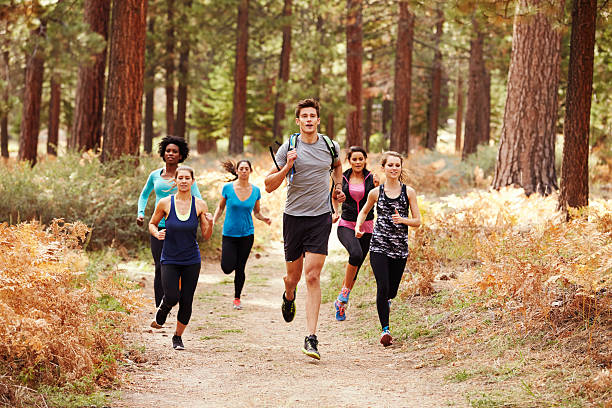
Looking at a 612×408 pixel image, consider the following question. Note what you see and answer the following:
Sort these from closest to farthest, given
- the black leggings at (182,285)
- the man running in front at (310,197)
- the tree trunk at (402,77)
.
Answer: the man running in front at (310,197) < the black leggings at (182,285) < the tree trunk at (402,77)

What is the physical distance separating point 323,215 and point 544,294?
226cm

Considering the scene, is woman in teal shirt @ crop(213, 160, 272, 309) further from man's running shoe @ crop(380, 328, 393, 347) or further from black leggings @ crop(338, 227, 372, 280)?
man's running shoe @ crop(380, 328, 393, 347)

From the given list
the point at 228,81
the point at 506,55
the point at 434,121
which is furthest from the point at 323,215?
the point at 228,81

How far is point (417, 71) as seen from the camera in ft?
128

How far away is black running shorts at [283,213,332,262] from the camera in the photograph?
6773 mm

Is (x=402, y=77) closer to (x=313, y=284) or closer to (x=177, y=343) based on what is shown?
(x=313, y=284)

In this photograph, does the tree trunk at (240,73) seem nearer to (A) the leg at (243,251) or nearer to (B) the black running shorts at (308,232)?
(A) the leg at (243,251)

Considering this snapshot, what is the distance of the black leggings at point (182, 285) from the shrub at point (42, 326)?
36.9 inches

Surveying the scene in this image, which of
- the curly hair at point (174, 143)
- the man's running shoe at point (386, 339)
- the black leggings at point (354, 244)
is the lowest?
the man's running shoe at point (386, 339)

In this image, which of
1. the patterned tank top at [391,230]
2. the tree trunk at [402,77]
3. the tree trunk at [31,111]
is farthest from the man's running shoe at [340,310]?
the tree trunk at [402,77]

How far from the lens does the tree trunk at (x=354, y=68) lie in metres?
24.4

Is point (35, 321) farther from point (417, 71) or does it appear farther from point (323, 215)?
point (417, 71)

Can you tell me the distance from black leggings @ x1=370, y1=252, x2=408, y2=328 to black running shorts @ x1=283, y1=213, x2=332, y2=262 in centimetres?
74

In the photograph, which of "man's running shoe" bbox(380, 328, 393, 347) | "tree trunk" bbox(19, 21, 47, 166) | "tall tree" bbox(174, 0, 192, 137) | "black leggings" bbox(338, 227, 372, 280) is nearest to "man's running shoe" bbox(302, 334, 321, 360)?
"man's running shoe" bbox(380, 328, 393, 347)
